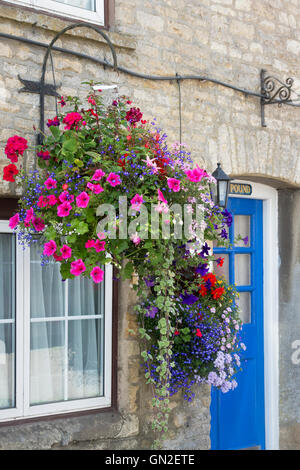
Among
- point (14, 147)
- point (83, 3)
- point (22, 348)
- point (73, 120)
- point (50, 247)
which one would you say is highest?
point (83, 3)

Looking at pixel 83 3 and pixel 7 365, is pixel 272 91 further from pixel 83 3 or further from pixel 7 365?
pixel 7 365

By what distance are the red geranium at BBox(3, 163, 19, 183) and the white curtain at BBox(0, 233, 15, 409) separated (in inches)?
21.9

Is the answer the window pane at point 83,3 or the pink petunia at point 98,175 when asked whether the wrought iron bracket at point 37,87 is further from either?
the pink petunia at point 98,175

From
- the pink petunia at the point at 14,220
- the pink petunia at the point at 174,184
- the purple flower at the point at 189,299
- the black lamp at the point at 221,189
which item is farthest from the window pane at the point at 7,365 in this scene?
the black lamp at the point at 221,189

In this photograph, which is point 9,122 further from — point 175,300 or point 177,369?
point 177,369

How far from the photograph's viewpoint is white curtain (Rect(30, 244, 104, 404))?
4199 millimetres

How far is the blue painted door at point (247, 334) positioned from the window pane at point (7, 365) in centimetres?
203

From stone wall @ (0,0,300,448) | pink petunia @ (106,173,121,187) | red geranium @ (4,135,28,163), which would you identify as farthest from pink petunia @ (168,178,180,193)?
stone wall @ (0,0,300,448)

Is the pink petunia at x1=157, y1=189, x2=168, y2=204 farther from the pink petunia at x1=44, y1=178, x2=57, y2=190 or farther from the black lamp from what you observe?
the black lamp

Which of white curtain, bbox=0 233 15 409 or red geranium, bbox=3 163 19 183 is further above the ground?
red geranium, bbox=3 163 19 183

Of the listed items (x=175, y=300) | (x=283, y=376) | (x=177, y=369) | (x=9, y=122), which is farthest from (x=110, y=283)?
(x=283, y=376)

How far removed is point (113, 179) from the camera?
3.35m

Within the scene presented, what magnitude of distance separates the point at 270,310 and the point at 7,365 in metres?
2.71

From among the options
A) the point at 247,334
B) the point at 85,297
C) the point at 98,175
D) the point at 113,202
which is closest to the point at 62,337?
the point at 85,297
